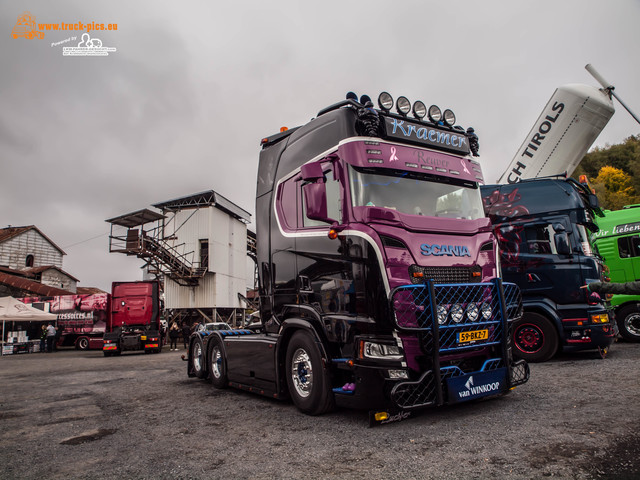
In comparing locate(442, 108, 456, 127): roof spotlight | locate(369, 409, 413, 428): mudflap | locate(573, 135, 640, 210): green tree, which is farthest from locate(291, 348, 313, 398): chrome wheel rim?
locate(573, 135, 640, 210): green tree

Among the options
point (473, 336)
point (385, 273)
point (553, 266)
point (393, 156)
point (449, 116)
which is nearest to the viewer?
point (385, 273)

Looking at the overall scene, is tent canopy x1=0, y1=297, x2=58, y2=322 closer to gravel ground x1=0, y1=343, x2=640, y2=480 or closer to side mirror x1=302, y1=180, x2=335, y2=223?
gravel ground x1=0, y1=343, x2=640, y2=480

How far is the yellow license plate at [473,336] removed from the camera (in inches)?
193

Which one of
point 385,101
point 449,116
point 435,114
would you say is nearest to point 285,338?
point 385,101

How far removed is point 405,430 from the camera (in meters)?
4.65

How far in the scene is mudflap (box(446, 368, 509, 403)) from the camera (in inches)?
185

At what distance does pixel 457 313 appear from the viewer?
4.92 m

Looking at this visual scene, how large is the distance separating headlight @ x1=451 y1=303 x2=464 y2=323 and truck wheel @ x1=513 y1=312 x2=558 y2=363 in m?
4.77

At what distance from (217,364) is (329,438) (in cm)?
425

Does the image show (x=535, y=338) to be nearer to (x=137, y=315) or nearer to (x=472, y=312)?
(x=472, y=312)

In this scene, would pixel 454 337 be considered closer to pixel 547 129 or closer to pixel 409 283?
pixel 409 283

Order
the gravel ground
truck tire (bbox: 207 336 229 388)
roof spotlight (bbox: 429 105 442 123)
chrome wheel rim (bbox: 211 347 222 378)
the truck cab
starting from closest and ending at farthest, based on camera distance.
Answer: the gravel ground → roof spotlight (bbox: 429 105 442 123) → truck tire (bbox: 207 336 229 388) → chrome wheel rim (bbox: 211 347 222 378) → the truck cab

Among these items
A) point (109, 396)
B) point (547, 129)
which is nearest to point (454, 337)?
point (109, 396)

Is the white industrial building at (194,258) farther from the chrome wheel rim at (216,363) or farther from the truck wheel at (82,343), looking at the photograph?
the chrome wheel rim at (216,363)
